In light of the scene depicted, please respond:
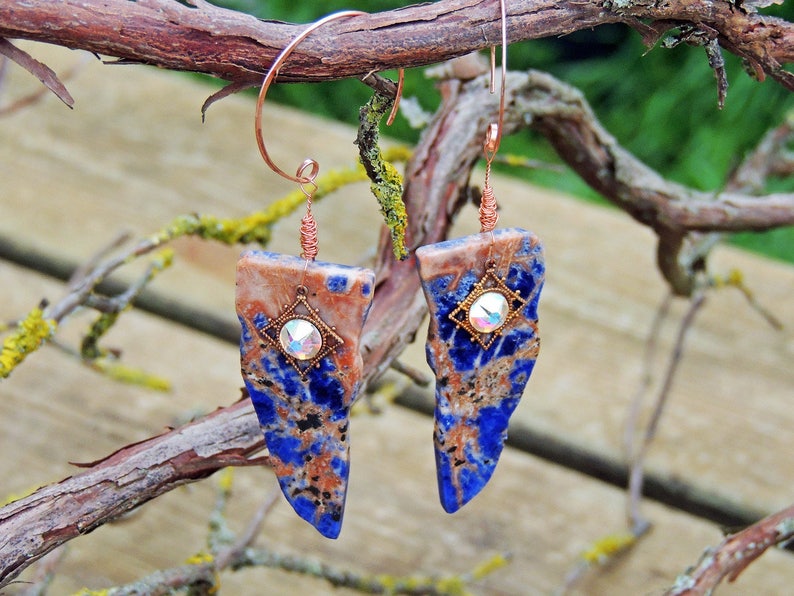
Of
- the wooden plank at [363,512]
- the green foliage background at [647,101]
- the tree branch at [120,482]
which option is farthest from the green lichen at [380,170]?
the green foliage background at [647,101]

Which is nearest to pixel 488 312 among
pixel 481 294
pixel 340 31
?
pixel 481 294

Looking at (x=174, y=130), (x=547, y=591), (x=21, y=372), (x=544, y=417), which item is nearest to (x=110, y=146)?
(x=174, y=130)

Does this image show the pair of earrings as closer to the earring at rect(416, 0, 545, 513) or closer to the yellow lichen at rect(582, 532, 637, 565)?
the earring at rect(416, 0, 545, 513)

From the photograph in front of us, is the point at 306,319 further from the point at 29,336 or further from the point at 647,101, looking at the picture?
the point at 647,101

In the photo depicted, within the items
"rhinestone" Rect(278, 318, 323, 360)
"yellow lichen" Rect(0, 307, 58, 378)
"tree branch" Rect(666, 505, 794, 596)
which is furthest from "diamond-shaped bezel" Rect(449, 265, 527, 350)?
"yellow lichen" Rect(0, 307, 58, 378)

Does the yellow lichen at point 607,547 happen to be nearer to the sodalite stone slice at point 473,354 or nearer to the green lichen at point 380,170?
the sodalite stone slice at point 473,354

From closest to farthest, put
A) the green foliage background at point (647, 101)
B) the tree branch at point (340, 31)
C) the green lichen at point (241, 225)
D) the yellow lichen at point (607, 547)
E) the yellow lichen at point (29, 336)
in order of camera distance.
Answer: the tree branch at point (340, 31)
the yellow lichen at point (29, 336)
the green lichen at point (241, 225)
the yellow lichen at point (607, 547)
the green foliage background at point (647, 101)
